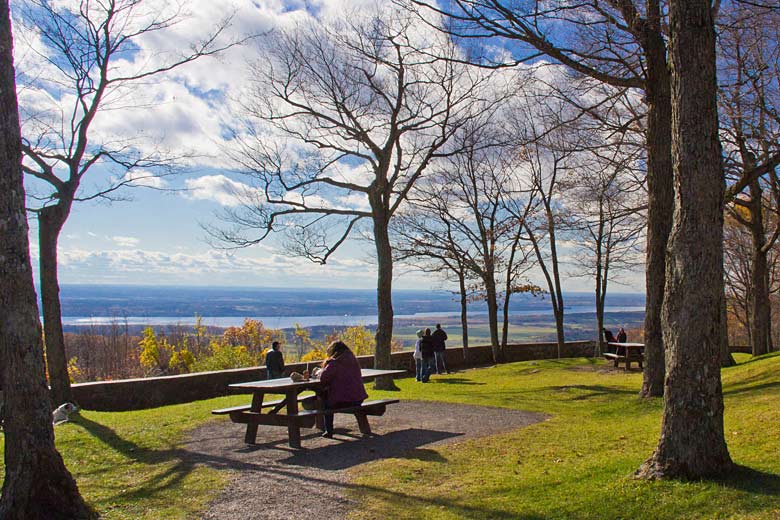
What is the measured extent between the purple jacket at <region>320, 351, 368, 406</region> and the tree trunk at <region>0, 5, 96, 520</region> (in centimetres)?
414

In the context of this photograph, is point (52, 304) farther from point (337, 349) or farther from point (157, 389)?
point (337, 349)

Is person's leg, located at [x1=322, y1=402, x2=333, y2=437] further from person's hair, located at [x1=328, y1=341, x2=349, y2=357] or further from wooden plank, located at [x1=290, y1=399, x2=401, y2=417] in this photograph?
person's hair, located at [x1=328, y1=341, x2=349, y2=357]

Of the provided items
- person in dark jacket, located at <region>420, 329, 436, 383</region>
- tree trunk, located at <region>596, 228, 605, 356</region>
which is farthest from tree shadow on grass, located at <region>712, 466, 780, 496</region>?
tree trunk, located at <region>596, 228, 605, 356</region>

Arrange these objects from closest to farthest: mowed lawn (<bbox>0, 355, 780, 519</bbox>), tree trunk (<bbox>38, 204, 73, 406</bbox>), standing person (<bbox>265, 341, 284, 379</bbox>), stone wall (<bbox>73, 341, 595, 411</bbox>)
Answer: mowed lawn (<bbox>0, 355, 780, 519</bbox>) < tree trunk (<bbox>38, 204, 73, 406</bbox>) < stone wall (<bbox>73, 341, 595, 411</bbox>) < standing person (<bbox>265, 341, 284, 379</bbox>)

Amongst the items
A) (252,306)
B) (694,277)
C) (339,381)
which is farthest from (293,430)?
(252,306)

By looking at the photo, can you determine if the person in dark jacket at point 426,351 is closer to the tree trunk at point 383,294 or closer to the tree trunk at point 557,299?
the tree trunk at point 383,294

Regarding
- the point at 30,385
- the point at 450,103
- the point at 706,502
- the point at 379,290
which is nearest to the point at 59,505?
the point at 30,385

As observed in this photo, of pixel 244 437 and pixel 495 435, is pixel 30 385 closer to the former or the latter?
pixel 244 437

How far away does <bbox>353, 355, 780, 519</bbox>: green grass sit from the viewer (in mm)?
5367

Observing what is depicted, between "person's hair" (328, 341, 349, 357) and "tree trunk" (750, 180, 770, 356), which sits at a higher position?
"tree trunk" (750, 180, 770, 356)

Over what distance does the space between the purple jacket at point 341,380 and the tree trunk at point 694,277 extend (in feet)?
15.2

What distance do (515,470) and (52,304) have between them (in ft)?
33.5

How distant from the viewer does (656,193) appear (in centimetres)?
1214

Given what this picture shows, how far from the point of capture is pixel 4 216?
579 centimetres
